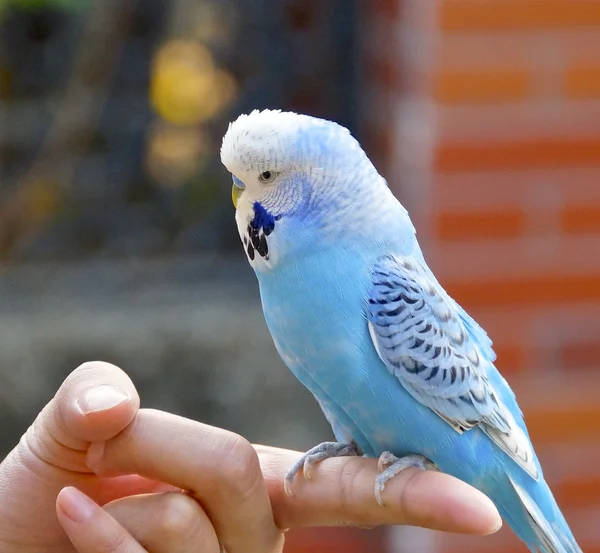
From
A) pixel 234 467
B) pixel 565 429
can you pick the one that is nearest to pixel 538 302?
pixel 565 429

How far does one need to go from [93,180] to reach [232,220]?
32cm

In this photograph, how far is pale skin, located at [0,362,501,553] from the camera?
1.16 metres

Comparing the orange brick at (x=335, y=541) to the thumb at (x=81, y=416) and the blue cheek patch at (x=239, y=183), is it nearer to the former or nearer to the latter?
the thumb at (x=81, y=416)

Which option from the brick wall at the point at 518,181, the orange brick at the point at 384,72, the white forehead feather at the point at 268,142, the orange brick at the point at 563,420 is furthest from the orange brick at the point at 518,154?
the white forehead feather at the point at 268,142

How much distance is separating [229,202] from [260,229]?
110 cm

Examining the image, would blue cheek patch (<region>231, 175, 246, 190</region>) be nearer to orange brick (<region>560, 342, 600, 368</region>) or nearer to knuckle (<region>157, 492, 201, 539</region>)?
knuckle (<region>157, 492, 201, 539</region>)

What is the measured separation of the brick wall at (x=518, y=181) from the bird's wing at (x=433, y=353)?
74 centimetres

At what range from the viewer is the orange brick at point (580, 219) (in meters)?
1.99

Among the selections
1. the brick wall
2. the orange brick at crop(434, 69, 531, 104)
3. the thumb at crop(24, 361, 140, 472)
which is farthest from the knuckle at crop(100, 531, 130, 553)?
the orange brick at crop(434, 69, 531, 104)

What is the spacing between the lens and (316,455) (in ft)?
4.12

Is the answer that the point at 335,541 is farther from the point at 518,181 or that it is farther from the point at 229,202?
the point at 518,181

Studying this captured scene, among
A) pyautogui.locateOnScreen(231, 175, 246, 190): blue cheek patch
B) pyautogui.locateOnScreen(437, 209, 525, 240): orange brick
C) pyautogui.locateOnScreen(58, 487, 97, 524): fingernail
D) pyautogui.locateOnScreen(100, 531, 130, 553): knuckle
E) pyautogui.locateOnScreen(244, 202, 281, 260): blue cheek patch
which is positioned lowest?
pyautogui.locateOnScreen(100, 531, 130, 553): knuckle

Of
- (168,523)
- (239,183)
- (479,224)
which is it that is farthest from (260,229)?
(479,224)

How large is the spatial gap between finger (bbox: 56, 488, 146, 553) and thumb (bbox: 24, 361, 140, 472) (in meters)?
0.08
